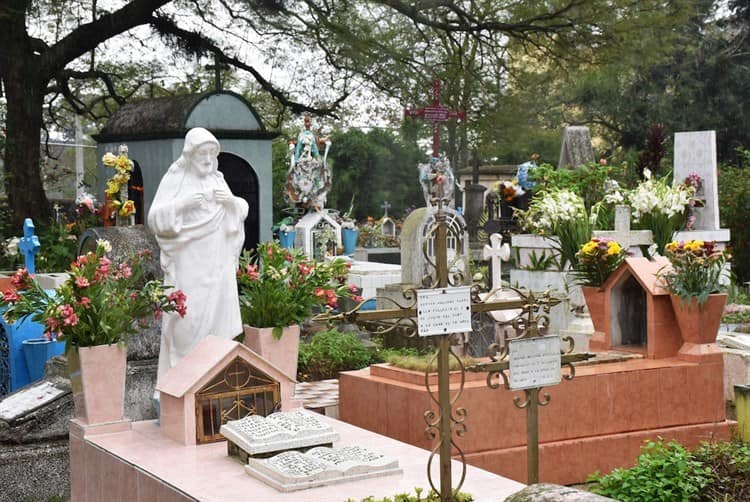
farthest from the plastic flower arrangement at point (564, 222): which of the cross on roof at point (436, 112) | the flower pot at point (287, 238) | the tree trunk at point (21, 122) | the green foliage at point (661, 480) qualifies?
the tree trunk at point (21, 122)

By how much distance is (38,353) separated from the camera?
10484 mm

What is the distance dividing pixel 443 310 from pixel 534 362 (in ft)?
1.88

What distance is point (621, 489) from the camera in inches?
241

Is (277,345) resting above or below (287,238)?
below

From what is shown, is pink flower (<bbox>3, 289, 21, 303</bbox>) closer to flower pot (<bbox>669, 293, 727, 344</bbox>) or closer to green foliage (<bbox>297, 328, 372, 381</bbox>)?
green foliage (<bbox>297, 328, 372, 381</bbox>)

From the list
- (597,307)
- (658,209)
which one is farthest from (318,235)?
(597,307)

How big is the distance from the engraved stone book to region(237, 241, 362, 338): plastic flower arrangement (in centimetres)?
132

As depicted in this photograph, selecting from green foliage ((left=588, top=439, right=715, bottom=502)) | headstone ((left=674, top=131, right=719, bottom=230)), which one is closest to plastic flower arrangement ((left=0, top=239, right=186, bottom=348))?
green foliage ((left=588, top=439, right=715, bottom=502))

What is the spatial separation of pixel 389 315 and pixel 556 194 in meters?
7.31

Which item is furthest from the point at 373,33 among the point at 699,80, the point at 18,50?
the point at 699,80

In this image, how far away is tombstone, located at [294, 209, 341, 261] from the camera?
1833 cm

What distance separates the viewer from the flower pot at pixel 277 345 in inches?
316

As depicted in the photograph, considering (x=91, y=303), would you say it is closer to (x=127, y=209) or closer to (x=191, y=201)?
(x=191, y=201)

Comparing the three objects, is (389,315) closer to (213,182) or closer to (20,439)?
(213,182)
